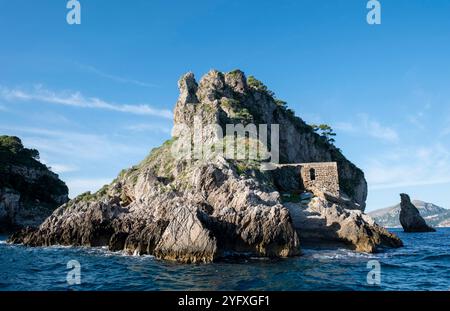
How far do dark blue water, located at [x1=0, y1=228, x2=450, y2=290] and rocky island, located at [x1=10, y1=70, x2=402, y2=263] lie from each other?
8.25ft

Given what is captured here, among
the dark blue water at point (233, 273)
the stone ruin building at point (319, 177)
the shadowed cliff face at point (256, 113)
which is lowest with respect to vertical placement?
the dark blue water at point (233, 273)

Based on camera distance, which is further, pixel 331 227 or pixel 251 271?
pixel 331 227

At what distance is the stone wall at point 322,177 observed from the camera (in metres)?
51.3

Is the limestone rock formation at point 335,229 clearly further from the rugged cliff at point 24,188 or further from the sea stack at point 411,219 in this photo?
the rugged cliff at point 24,188

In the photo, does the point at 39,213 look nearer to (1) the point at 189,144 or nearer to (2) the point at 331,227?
(1) the point at 189,144

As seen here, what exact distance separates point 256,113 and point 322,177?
25.1 metres

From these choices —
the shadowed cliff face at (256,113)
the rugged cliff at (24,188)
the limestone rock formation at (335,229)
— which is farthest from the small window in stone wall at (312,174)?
the rugged cliff at (24,188)

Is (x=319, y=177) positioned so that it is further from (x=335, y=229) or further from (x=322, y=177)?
(x=335, y=229)

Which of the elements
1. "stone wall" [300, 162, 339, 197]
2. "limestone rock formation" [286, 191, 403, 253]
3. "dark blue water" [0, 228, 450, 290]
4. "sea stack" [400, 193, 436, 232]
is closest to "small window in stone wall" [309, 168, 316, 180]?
"stone wall" [300, 162, 339, 197]

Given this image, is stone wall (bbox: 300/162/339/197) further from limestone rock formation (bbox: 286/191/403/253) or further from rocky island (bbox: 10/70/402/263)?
limestone rock formation (bbox: 286/191/403/253)

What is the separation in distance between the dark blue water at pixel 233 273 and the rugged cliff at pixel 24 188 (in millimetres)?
46481

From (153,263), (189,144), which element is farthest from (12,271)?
(189,144)

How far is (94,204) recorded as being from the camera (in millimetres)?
42562

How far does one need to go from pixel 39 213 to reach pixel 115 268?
198 ft
